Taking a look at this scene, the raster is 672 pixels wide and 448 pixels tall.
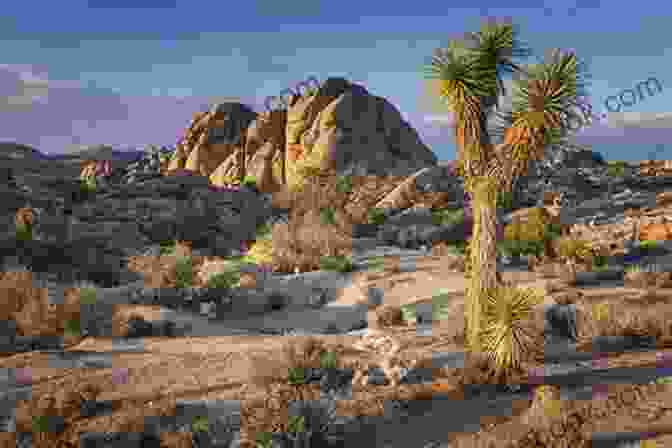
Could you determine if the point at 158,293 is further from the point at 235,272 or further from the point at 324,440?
the point at 324,440

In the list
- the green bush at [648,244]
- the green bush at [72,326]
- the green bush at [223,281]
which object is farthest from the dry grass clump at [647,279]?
the green bush at [72,326]

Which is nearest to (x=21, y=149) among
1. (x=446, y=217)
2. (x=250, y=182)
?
(x=250, y=182)

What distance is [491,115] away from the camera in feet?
25.7

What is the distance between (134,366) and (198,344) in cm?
149

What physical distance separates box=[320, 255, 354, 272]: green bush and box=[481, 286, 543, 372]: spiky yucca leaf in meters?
9.76

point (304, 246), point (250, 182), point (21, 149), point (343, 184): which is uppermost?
point (21, 149)

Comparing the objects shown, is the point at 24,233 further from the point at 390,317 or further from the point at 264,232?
the point at 390,317

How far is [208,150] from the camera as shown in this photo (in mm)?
51562

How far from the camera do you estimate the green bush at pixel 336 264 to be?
55.5 feet

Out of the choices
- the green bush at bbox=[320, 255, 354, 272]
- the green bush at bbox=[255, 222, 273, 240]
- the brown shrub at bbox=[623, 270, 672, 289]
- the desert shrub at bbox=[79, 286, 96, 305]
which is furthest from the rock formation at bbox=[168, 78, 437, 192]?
the desert shrub at bbox=[79, 286, 96, 305]

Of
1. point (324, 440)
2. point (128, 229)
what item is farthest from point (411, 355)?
point (128, 229)

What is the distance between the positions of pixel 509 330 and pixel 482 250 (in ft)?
Result: 3.89

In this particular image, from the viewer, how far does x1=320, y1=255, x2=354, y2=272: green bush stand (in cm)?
1691

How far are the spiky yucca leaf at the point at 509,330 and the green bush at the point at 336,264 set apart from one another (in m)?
9.76
